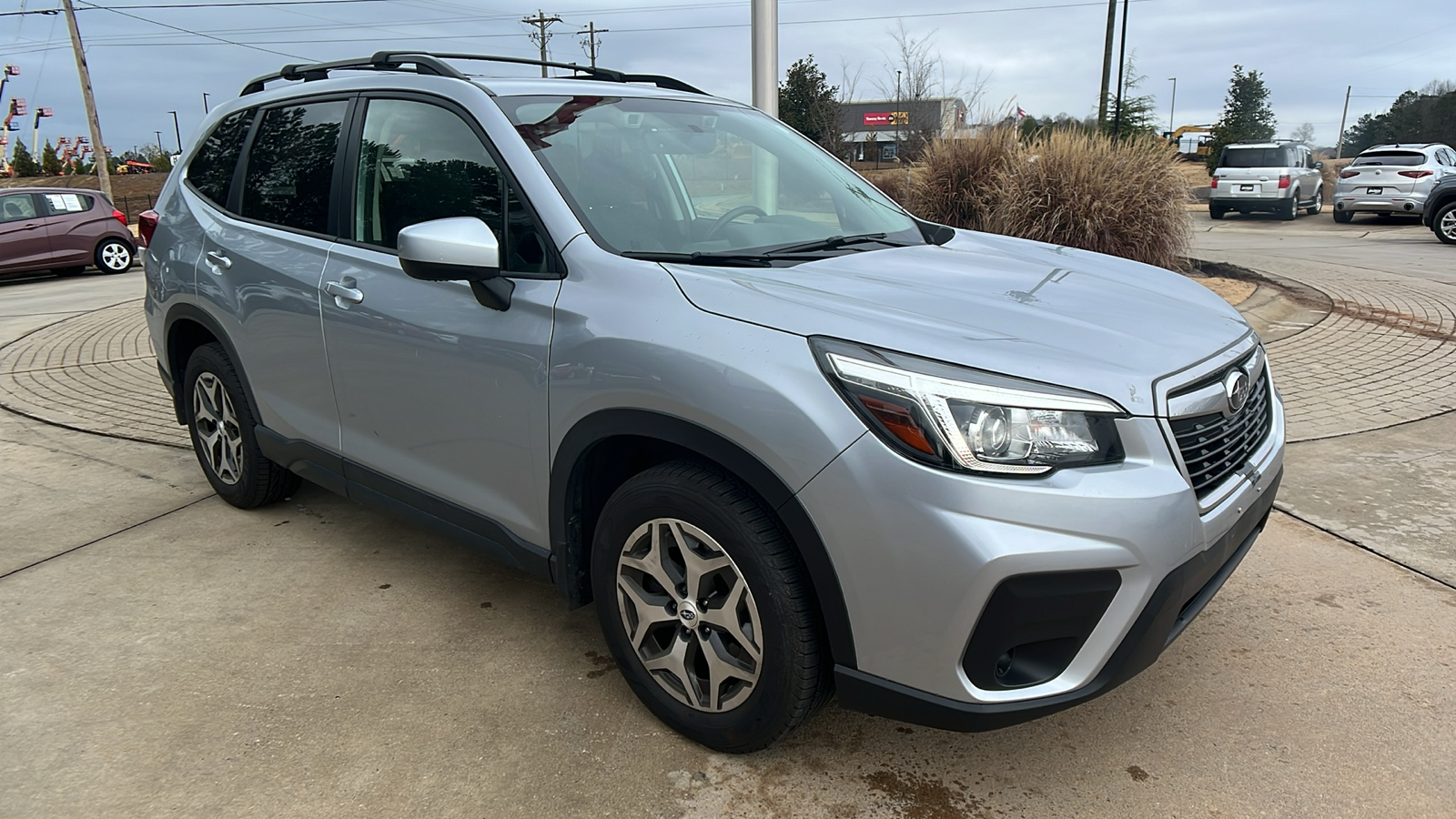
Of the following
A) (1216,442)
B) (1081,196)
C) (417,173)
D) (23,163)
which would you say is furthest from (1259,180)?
(23,163)

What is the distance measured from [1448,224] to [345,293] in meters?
17.5

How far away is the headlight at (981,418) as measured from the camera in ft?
6.53

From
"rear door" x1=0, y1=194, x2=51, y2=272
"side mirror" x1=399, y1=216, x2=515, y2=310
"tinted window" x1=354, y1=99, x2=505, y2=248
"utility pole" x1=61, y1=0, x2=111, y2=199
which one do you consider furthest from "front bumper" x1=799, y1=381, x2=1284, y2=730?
"utility pole" x1=61, y1=0, x2=111, y2=199

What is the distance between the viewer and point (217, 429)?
4309mm

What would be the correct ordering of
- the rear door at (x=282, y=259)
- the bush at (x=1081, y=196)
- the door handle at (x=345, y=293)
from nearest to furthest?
the door handle at (x=345, y=293) → the rear door at (x=282, y=259) → the bush at (x=1081, y=196)

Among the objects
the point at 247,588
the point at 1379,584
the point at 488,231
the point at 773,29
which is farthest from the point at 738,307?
the point at 773,29

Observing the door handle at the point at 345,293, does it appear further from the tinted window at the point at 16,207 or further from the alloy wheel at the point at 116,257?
the alloy wheel at the point at 116,257

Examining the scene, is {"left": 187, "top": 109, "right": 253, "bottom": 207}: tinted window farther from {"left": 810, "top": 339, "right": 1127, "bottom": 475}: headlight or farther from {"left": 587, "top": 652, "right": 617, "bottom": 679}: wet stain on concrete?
{"left": 810, "top": 339, "right": 1127, "bottom": 475}: headlight

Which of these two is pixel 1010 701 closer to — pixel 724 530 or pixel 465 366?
pixel 724 530

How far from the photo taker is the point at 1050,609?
2.00 m

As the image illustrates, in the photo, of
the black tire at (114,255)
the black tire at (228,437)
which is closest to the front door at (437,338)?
the black tire at (228,437)

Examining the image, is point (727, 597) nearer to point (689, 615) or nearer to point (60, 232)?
point (689, 615)

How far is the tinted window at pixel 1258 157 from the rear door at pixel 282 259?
21.8 metres

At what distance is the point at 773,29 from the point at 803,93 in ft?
109
